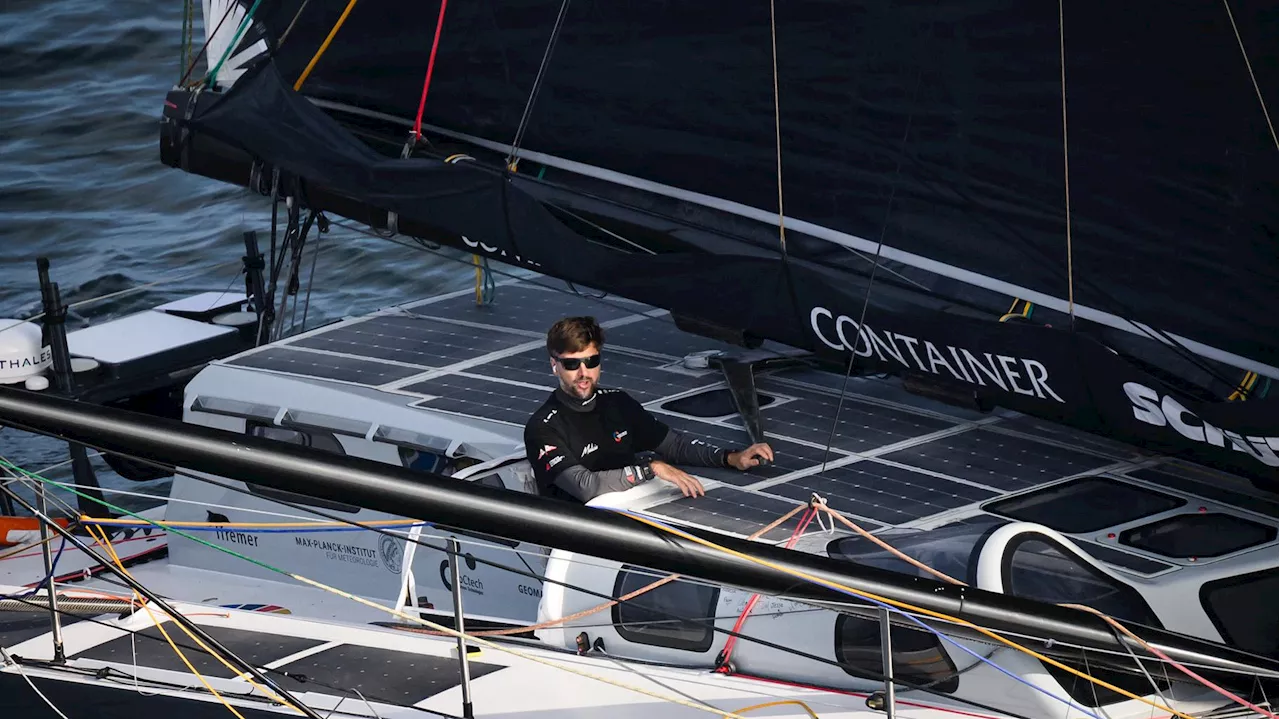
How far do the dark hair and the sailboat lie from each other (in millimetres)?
634

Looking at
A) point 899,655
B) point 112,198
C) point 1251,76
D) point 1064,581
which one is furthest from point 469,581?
point 112,198

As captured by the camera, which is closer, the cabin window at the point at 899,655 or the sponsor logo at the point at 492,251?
the cabin window at the point at 899,655

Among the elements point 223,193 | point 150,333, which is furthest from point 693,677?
point 223,193

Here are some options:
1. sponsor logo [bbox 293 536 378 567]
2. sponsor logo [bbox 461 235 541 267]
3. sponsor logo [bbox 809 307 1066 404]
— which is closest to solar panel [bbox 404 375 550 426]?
sponsor logo [bbox 461 235 541 267]

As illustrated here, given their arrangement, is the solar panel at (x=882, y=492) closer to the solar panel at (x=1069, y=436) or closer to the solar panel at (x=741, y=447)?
the solar panel at (x=741, y=447)

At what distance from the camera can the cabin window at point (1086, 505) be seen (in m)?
5.71

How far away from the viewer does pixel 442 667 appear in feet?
18.6

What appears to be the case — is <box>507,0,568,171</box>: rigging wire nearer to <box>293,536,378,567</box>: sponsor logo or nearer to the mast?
<box>293,536,378,567</box>: sponsor logo

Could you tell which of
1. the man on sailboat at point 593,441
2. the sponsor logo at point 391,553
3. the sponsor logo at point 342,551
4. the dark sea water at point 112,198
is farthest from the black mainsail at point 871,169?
the dark sea water at point 112,198

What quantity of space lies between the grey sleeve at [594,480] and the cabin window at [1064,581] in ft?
5.23

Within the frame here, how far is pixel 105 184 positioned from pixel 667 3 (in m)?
11.7

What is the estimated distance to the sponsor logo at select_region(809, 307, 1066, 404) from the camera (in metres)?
6.14

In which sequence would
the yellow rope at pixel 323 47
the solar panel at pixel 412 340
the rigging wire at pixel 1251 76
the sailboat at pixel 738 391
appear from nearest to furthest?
the sailboat at pixel 738 391
the rigging wire at pixel 1251 76
the solar panel at pixel 412 340
the yellow rope at pixel 323 47

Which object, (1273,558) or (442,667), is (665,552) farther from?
(1273,558)
